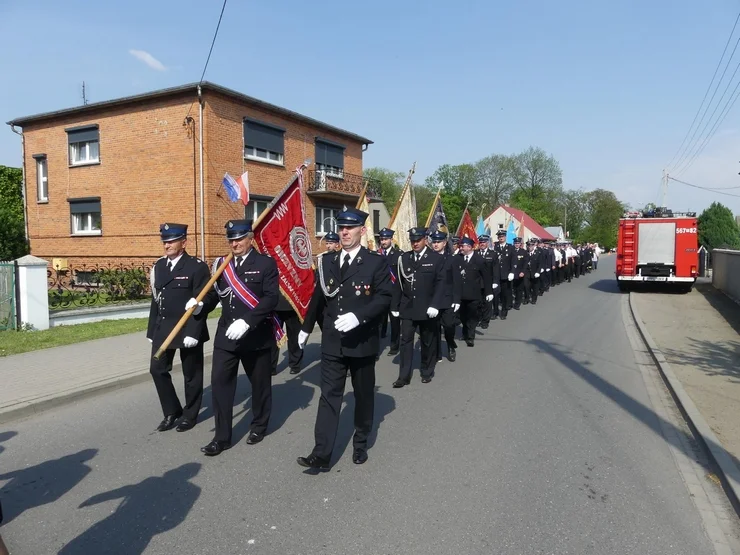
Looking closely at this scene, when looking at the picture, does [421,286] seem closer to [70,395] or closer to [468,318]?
[468,318]

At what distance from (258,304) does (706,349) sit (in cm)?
798

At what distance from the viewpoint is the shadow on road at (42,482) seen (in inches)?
148

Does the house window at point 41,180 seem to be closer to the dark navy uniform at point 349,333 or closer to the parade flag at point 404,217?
the parade flag at point 404,217

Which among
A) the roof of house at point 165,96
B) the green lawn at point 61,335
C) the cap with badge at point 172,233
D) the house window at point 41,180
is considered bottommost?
the green lawn at point 61,335

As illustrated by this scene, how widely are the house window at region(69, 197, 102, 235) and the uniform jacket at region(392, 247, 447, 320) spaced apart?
18.2m

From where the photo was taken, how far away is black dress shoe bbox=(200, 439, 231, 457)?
4.54m

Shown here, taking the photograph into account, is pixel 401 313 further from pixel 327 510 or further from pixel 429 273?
pixel 327 510

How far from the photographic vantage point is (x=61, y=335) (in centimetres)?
1000

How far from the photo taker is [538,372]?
7.72m

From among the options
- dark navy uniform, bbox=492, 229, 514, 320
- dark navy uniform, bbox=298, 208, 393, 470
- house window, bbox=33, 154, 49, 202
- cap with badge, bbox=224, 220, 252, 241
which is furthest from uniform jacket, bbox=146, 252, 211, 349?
house window, bbox=33, 154, 49, 202

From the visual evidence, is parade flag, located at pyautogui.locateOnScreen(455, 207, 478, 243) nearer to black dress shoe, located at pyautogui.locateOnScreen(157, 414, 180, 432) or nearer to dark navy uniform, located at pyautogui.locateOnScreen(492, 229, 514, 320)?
dark navy uniform, located at pyautogui.locateOnScreen(492, 229, 514, 320)

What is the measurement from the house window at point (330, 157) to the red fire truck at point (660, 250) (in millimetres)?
12984

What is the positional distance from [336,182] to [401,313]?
19610mm

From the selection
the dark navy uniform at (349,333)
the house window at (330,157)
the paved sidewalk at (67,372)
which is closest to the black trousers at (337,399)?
the dark navy uniform at (349,333)
